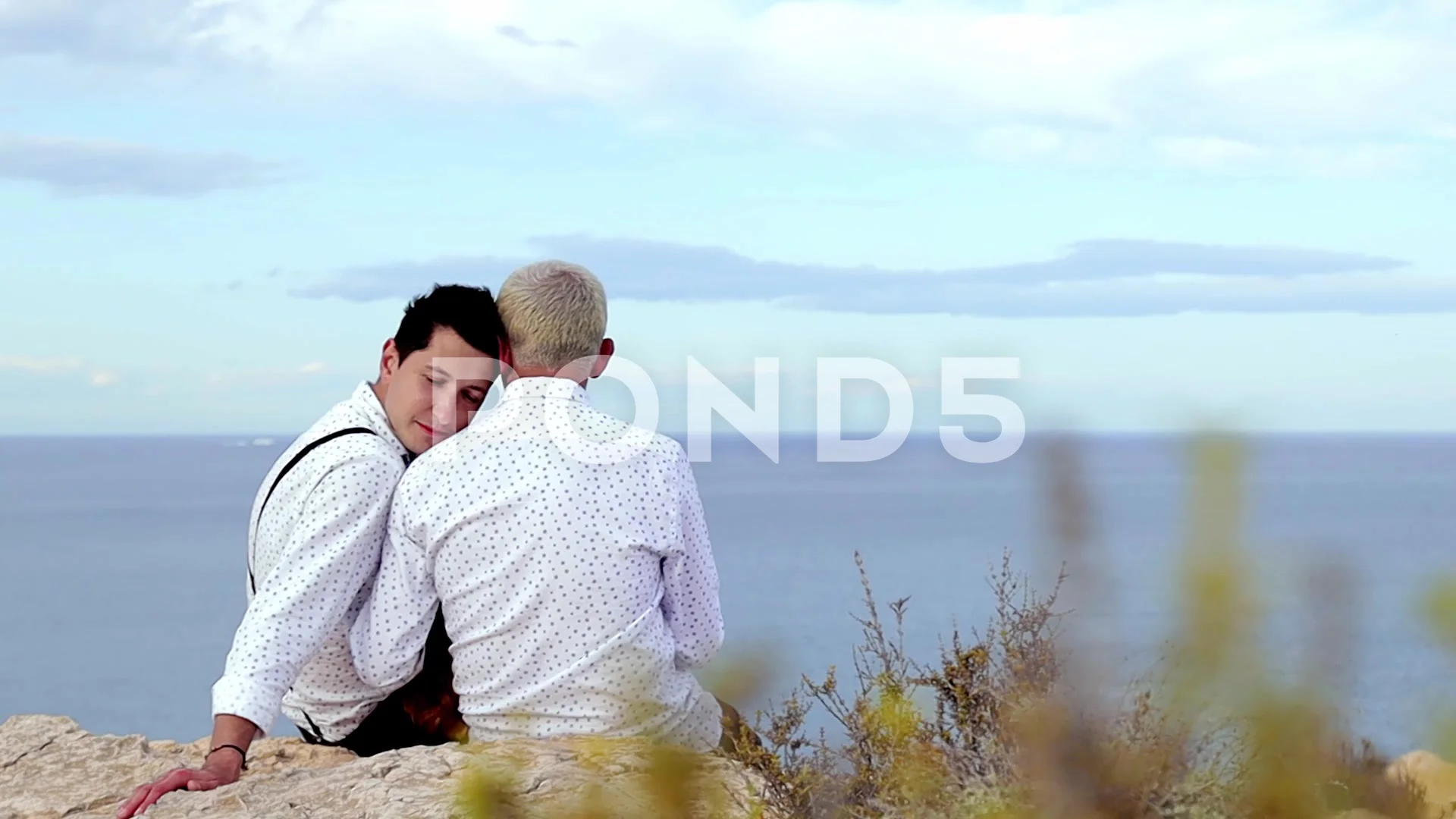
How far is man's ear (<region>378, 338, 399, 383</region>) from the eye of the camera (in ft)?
13.3

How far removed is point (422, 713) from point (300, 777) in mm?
499

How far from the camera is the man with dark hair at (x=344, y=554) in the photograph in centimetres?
363

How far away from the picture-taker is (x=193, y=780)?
3.53 meters

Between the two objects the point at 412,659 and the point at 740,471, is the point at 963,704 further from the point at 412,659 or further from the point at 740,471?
the point at 740,471

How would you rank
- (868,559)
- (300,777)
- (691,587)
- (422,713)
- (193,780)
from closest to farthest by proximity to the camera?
(193,780)
(300,777)
(691,587)
(422,713)
(868,559)

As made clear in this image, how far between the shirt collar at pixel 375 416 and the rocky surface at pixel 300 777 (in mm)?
856

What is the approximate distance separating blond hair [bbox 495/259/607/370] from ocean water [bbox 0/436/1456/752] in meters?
0.89

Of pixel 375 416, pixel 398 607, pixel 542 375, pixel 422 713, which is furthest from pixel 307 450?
pixel 422 713

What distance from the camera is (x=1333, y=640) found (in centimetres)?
102

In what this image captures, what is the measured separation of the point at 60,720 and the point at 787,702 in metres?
3.05

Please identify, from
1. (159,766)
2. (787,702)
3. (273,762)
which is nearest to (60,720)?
(159,766)

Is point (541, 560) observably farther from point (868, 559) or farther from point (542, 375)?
point (868, 559)

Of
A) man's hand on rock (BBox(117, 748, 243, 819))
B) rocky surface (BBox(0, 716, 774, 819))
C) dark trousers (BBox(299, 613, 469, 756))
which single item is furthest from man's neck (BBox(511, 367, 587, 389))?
man's hand on rock (BBox(117, 748, 243, 819))

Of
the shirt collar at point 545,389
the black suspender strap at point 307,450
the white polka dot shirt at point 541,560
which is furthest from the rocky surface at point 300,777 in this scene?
the shirt collar at point 545,389
